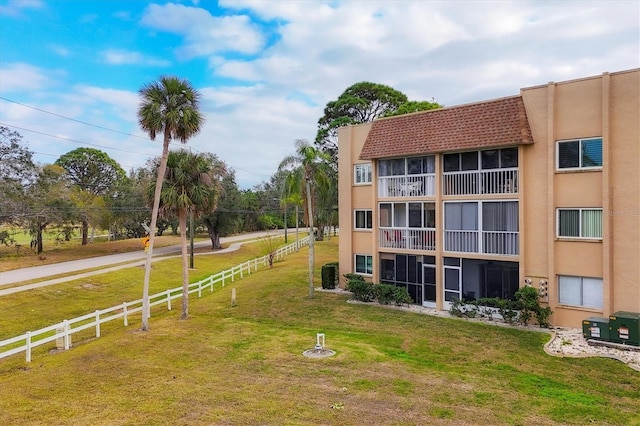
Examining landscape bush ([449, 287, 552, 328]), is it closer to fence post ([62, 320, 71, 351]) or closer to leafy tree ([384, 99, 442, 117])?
fence post ([62, 320, 71, 351])

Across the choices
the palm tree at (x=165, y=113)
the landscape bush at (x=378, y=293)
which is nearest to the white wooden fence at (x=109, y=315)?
the palm tree at (x=165, y=113)

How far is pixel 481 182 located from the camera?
19.0 metres

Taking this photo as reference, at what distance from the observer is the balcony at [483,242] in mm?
18062

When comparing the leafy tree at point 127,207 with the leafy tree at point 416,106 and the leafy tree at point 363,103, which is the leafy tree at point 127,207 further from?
the leafy tree at point 416,106

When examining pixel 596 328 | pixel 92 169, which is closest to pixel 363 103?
pixel 596 328

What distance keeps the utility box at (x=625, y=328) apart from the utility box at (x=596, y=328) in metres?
0.15

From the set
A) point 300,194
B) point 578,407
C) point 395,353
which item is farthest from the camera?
point 300,194

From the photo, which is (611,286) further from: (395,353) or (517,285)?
(395,353)

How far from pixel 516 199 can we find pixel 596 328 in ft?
18.7

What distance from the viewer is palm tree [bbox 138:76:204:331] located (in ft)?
55.5

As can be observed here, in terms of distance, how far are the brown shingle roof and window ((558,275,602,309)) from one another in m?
5.74

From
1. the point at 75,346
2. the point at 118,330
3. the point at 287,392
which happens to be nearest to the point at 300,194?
the point at 118,330

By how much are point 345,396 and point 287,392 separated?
145 centimetres

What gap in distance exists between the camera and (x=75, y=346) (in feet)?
52.3
